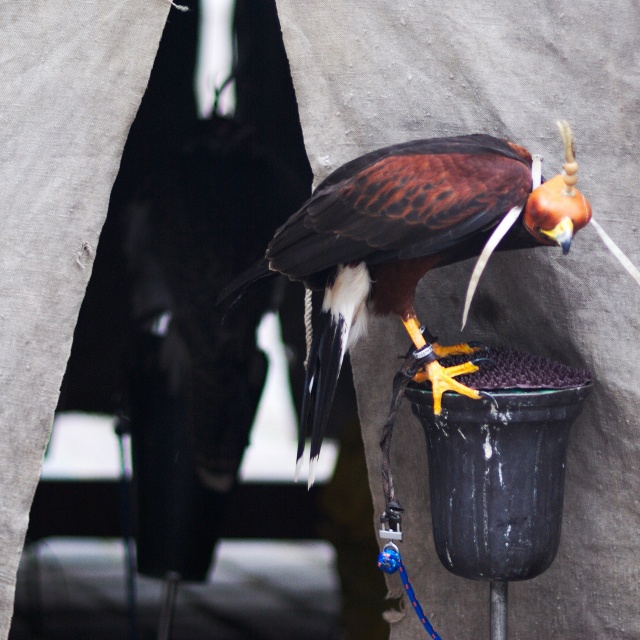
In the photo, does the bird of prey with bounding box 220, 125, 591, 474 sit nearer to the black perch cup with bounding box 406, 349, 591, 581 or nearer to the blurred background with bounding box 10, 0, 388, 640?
the black perch cup with bounding box 406, 349, 591, 581

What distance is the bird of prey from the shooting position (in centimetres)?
137

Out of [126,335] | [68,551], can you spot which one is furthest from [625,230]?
[68,551]

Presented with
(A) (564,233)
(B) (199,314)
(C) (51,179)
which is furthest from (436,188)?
(B) (199,314)

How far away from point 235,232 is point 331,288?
783 mm

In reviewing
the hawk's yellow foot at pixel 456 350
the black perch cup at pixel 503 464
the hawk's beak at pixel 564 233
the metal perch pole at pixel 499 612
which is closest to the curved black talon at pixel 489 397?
the black perch cup at pixel 503 464

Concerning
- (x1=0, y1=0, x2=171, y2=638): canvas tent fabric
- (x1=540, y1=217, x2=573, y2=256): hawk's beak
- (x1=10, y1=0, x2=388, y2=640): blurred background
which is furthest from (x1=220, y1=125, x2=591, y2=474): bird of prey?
(x1=10, y1=0, x2=388, y2=640): blurred background

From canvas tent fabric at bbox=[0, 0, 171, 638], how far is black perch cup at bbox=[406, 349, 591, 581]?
0.67 m

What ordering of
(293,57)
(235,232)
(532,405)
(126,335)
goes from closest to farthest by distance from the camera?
(532,405) < (293,57) < (235,232) < (126,335)

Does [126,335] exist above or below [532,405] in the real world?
below

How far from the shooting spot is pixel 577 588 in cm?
171

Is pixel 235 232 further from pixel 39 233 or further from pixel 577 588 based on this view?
pixel 577 588

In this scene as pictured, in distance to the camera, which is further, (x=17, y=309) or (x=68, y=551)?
(x=68, y=551)

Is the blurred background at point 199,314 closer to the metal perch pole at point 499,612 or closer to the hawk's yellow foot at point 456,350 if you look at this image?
the hawk's yellow foot at point 456,350

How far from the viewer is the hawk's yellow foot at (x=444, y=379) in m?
1.42
